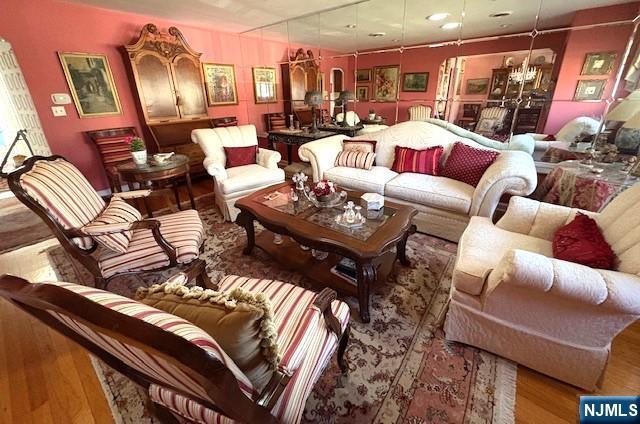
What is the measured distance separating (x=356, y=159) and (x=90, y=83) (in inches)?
148

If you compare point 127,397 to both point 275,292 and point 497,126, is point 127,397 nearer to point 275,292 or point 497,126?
point 275,292

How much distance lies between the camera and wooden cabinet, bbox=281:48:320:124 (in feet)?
17.8

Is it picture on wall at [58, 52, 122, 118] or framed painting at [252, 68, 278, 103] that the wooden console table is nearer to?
framed painting at [252, 68, 278, 103]

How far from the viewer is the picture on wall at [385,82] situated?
223 inches

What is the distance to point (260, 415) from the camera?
0.71 m

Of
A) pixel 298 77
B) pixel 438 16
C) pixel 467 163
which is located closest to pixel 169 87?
pixel 298 77

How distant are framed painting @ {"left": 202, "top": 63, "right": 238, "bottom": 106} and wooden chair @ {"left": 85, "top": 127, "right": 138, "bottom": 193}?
1691mm

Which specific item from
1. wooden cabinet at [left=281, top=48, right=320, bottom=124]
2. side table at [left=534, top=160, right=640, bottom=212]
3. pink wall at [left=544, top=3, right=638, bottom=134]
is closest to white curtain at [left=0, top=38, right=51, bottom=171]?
wooden cabinet at [left=281, top=48, right=320, bottom=124]

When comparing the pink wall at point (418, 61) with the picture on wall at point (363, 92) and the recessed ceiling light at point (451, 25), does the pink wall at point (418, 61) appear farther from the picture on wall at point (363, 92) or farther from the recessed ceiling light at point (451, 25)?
the recessed ceiling light at point (451, 25)

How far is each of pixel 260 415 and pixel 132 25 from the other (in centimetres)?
512

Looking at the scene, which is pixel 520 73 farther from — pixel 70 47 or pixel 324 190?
pixel 70 47

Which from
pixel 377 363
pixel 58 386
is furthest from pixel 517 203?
pixel 58 386

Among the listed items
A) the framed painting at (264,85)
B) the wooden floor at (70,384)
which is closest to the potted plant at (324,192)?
the wooden floor at (70,384)

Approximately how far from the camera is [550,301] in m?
1.22
